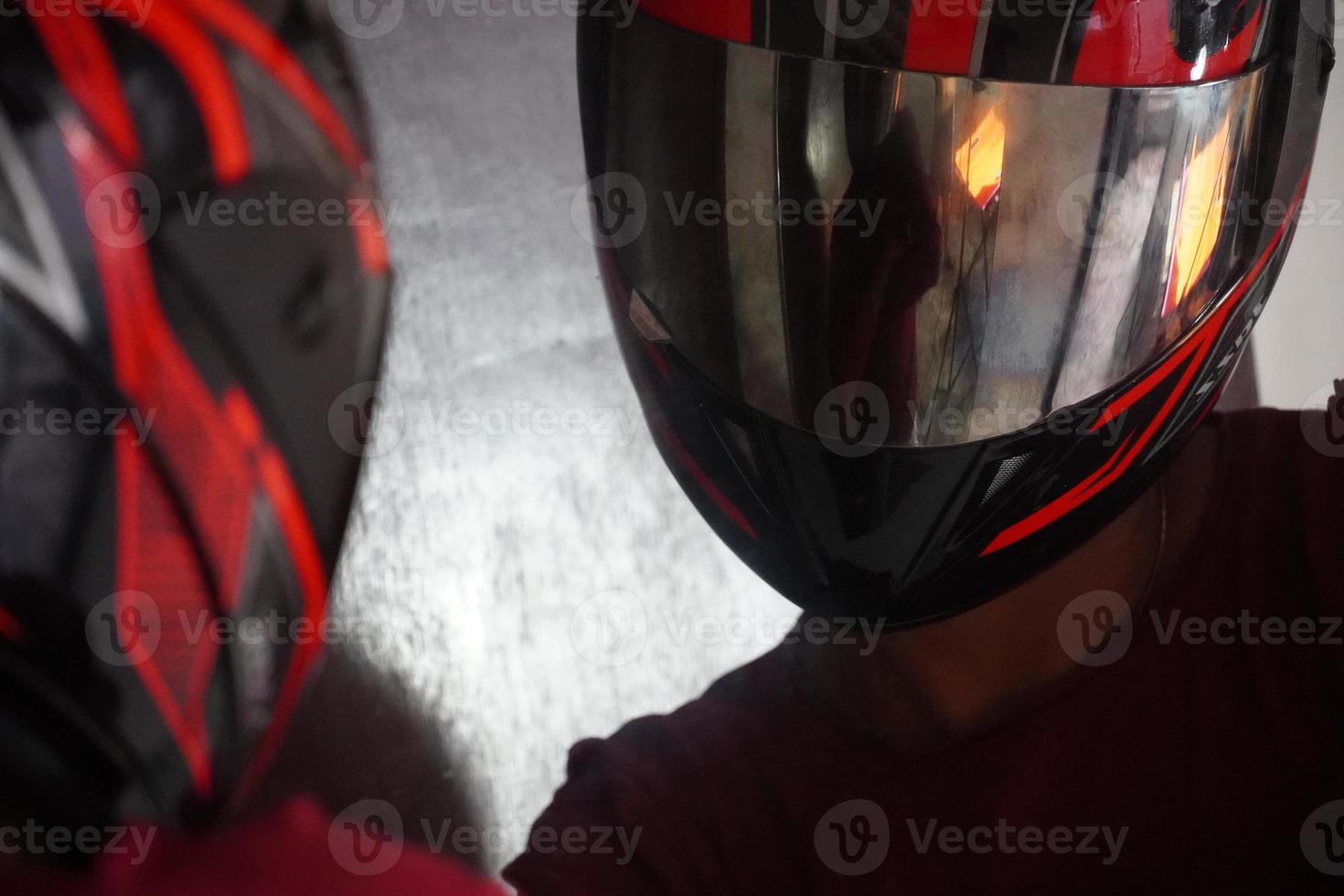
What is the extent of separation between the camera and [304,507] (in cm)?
65

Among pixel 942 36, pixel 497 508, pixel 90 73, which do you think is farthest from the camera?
pixel 497 508

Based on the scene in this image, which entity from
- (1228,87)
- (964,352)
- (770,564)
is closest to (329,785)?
(770,564)

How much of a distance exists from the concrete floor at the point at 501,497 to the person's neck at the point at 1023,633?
0.28 m

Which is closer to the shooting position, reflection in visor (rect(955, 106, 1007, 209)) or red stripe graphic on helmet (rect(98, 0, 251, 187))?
reflection in visor (rect(955, 106, 1007, 209))

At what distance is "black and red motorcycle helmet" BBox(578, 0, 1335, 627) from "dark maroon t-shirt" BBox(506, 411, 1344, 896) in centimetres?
8

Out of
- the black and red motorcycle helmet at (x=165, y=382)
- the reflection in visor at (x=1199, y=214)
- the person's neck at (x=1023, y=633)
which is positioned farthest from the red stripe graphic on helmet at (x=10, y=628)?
the reflection in visor at (x=1199, y=214)

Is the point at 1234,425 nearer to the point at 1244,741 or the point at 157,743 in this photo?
the point at 1244,741

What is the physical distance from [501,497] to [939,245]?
50cm

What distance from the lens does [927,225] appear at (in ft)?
1.44

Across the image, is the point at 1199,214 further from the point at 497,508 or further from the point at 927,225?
the point at 497,508

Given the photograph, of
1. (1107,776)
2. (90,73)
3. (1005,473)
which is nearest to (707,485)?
(1005,473)

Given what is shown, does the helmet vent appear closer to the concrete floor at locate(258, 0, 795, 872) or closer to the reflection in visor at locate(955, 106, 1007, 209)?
the reflection in visor at locate(955, 106, 1007, 209)

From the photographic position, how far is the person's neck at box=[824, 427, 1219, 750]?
596 millimetres

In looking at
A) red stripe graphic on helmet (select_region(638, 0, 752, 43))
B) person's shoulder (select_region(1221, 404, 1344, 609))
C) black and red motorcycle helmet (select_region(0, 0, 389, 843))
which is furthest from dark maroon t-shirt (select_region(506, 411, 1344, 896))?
red stripe graphic on helmet (select_region(638, 0, 752, 43))
